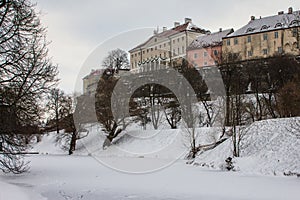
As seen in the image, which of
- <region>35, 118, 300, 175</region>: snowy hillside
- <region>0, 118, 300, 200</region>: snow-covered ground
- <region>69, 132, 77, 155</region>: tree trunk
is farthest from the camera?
<region>69, 132, 77, 155</region>: tree trunk

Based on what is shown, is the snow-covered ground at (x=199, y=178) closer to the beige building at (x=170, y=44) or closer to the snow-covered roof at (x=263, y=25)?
the beige building at (x=170, y=44)

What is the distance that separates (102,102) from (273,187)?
2445cm

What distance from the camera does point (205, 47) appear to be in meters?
72.1

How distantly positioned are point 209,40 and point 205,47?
7.62ft

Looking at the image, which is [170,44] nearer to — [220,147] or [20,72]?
[220,147]

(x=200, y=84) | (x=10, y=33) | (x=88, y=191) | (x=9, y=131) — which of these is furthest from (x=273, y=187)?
(x=200, y=84)

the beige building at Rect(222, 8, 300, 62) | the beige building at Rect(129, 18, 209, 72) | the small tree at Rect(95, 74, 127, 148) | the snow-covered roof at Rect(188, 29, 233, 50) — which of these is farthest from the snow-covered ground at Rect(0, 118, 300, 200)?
the snow-covered roof at Rect(188, 29, 233, 50)

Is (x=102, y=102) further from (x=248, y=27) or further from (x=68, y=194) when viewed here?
(x=248, y=27)

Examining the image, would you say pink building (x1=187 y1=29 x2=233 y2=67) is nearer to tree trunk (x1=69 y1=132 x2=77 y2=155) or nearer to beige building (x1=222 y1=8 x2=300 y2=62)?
beige building (x1=222 y1=8 x2=300 y2=62)

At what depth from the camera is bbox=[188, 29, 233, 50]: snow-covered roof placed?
70.9m

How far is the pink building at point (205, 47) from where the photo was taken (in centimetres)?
6660

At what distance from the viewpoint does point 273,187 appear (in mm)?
16109

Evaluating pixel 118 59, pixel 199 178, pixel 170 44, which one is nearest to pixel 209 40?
pixel 170 44

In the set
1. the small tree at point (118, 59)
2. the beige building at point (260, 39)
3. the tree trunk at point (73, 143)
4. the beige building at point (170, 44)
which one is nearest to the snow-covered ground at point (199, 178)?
the tree trunk at point (73, 143)
